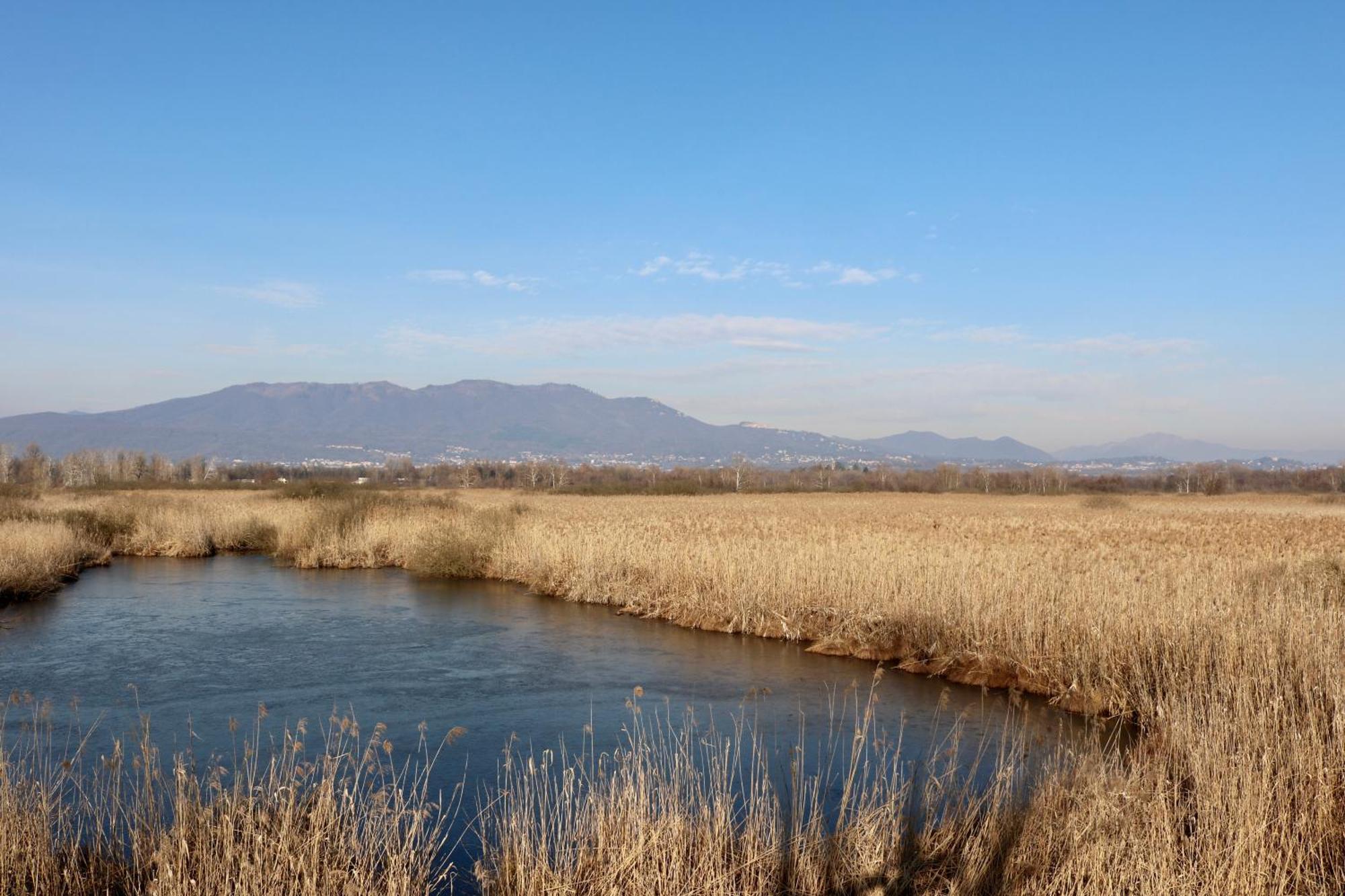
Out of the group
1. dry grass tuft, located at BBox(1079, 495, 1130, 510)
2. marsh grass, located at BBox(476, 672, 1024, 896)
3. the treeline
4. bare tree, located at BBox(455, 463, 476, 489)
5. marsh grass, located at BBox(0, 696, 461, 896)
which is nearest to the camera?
marsh grass, located at BBox(0, 696, 461, 896)

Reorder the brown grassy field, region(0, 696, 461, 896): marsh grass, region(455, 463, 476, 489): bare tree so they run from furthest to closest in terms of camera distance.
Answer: region(455, 463, 476, 489): bare tree, the brown grassy field, region(0, 696, 461, 896): marsh grass

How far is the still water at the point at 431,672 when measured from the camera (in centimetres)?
1070

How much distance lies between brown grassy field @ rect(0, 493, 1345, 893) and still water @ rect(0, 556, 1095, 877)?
3.12ft

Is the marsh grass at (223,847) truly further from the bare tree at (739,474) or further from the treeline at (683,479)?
the bare tree at (739,474)

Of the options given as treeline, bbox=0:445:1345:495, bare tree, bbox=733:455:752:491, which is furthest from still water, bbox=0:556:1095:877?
bare tree, bbox=733:455:752:491

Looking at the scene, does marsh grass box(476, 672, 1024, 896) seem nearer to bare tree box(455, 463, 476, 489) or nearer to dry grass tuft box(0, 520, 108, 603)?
dry grass tuft box(0, 520, 108, 603)

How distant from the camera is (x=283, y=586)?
2344 centimetres

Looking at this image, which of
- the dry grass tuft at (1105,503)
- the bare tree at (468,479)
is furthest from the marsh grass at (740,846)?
the bare tree at (468,479)

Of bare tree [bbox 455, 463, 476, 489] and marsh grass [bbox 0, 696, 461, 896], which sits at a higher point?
marsh grass [bbox 0, 696, 461, 896]

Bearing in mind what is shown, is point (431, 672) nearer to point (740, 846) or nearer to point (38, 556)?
point (740, 846)

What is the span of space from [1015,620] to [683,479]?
78.4m

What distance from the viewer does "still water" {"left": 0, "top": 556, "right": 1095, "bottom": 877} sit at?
10695mm

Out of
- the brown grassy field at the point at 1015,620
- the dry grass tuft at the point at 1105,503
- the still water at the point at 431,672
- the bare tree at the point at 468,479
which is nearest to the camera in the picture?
the brown grassy field at the point at 1015,620

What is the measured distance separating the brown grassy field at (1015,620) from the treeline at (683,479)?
4282 cm
